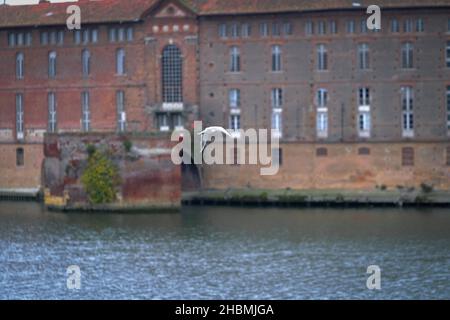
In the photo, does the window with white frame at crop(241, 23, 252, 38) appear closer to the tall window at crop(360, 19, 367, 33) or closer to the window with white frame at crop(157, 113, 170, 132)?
the tall window at crop(360, 19, 367, 33)

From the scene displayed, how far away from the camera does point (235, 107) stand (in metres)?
82.0

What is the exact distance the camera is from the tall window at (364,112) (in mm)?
80000

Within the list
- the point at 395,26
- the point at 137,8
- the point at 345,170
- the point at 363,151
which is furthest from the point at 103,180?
the point at 395,26

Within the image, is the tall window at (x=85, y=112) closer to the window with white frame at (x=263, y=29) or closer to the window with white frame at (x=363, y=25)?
the window with white frame at (x=263, y=29)

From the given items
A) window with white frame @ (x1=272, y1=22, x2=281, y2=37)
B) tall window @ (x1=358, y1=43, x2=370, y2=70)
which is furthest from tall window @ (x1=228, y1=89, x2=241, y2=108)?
tall window @ (x1=358, y1=43, x2=370, y2=70)

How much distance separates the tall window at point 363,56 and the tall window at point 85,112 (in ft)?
59.9

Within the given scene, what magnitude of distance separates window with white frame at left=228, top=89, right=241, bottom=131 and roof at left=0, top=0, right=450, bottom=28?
16.4ft

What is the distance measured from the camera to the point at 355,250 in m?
56.1

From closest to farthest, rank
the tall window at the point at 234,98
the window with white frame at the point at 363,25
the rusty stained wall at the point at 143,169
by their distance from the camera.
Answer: the rusty stained wall at the point at 143,169
the window with white frame at the point at 363,25
the tall window at the point at 234,98

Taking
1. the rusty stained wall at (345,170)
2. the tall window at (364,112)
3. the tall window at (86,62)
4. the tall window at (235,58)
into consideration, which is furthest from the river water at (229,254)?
the tall window at (86,62)

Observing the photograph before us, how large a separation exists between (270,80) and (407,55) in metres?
8.60

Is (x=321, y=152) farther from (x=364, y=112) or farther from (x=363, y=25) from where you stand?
(x=363, y=25)

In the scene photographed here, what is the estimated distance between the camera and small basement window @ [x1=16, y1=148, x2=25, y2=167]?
87188 millimetres
